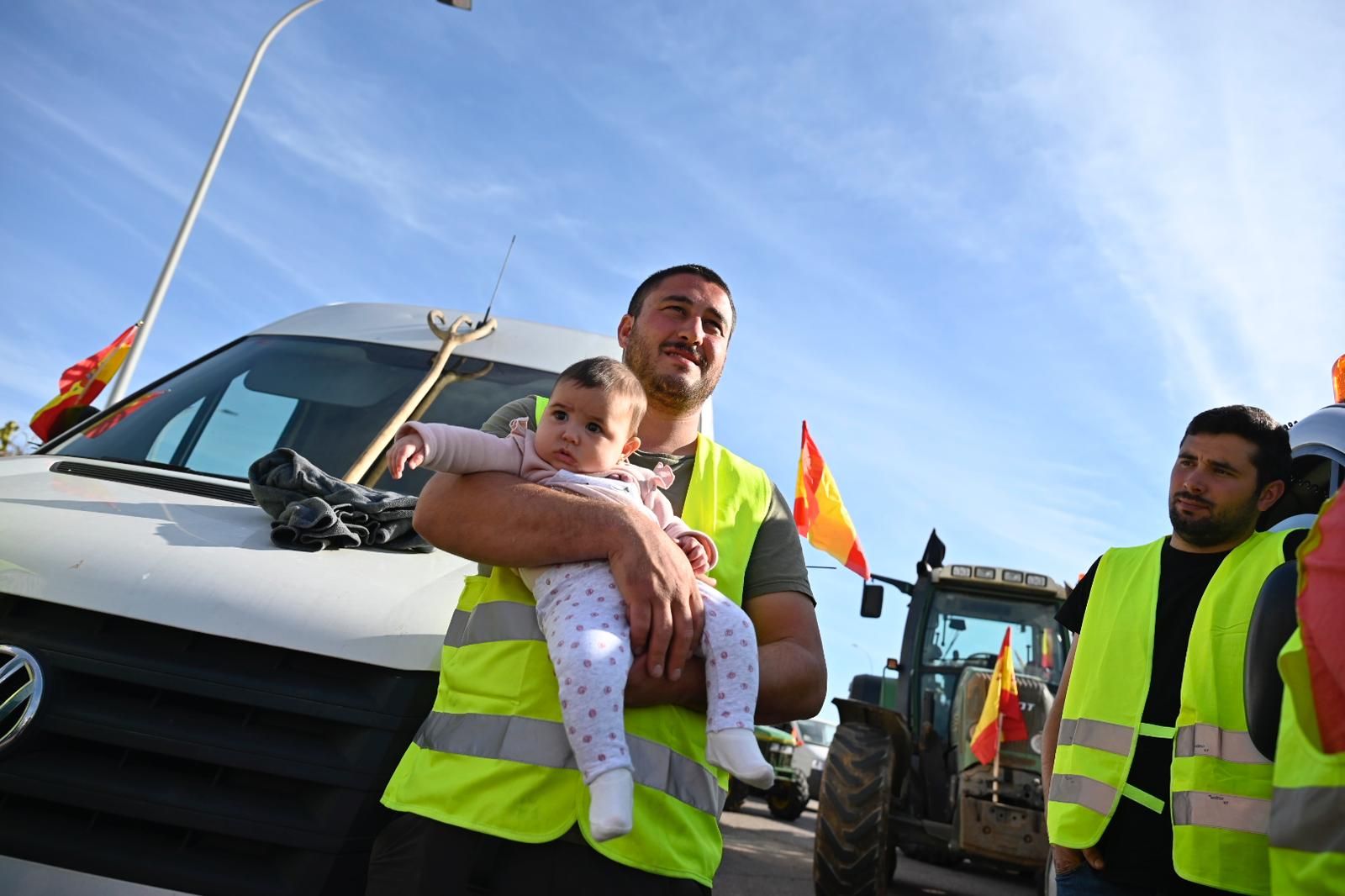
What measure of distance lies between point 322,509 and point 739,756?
4.19 ft

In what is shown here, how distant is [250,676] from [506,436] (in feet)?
2.49

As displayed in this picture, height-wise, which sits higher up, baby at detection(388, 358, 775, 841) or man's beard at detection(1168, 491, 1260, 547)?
man's beard at detection(1168, 491, 1260, 547)

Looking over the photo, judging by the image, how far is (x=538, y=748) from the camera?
1.81 meters

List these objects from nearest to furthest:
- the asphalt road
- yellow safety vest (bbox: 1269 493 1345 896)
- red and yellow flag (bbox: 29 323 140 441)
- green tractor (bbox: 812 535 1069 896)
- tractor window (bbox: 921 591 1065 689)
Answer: yellow safety vest (bbox: 1269 493 1345 896) < red and yellow flag (bbox: 29 323 140 441) < green tractor (bbox: 812 535 1069 896) < the asphalt road < tractor window (bbox: 921 591 1065 689)

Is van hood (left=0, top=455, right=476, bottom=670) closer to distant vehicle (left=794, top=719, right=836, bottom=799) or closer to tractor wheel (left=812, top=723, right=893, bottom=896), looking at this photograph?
tractor wheel (left=812, top=723, right=893, bottom=896)

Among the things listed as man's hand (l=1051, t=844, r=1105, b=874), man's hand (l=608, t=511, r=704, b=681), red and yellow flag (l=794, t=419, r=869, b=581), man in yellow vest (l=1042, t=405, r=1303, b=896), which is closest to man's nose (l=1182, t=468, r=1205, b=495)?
man in yellow vest (l=1042, t=405, r=1303, b=896)

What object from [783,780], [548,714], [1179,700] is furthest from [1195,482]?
[783,780]

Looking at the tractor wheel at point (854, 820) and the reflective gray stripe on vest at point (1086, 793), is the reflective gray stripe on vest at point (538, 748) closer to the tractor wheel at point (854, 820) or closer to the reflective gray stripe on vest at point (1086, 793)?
the reflective gray stripe on vest at point (1086, 793)

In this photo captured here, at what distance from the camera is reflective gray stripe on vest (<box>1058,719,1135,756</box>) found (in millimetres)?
2715

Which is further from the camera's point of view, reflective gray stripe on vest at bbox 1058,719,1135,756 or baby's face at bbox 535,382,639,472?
reflective gray stripe on vest at bbox 1058,719,1135,756

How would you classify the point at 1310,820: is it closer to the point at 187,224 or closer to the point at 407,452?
the point at 407,452

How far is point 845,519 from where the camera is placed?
28.7ft

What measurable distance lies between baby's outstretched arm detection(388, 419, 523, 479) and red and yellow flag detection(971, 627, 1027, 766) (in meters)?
5.78

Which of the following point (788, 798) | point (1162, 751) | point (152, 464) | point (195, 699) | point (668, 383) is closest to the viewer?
point (195, 699)
